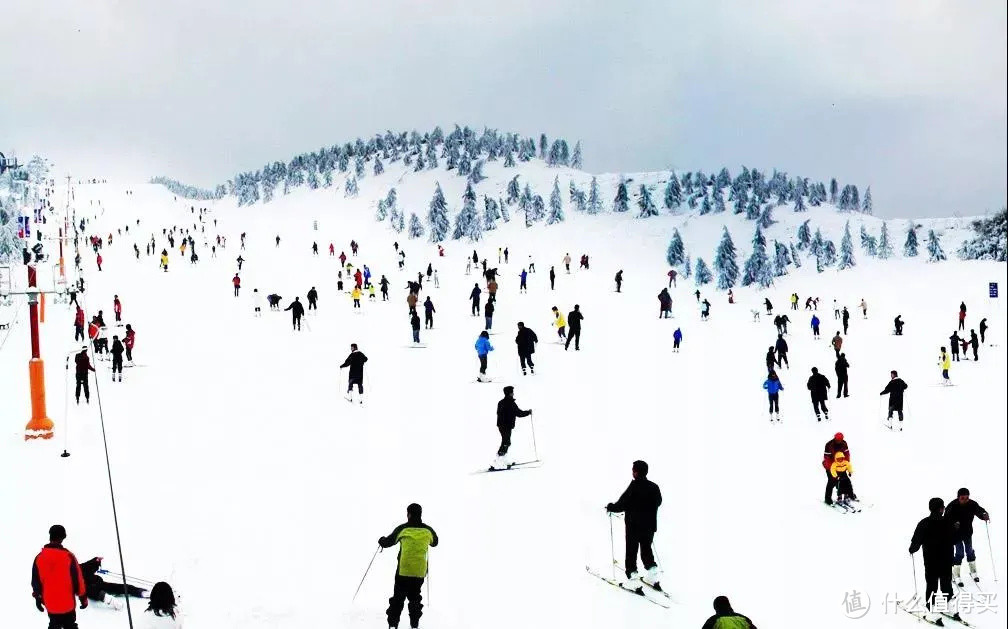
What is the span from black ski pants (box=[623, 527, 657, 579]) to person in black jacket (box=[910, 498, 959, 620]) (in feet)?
9.66

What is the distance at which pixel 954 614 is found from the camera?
8.52 meters

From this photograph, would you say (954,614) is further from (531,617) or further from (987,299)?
(987,299)

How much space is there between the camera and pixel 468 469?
490 inches

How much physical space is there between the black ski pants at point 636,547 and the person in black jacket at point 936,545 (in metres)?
2.94

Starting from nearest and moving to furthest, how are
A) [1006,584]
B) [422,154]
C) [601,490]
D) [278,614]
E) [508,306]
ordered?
[278,614] < [1006,584] < [601,490] < [508,306] < [422,154]

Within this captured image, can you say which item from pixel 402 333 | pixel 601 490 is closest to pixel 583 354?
pixel 402 333

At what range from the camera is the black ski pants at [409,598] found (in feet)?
22.1

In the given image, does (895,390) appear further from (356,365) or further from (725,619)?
(725,619)

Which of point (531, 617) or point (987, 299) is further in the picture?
point (987, 299)

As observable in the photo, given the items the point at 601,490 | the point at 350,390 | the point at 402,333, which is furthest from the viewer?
the point at 402,333

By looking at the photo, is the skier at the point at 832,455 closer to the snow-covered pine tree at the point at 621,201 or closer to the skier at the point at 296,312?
the skier at the point at 296,312

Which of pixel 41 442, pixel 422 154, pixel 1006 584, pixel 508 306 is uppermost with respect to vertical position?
pixel 422 154

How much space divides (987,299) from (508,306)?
39.3 m

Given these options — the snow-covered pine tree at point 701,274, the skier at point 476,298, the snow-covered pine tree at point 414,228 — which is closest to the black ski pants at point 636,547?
the skier at point 476,298
